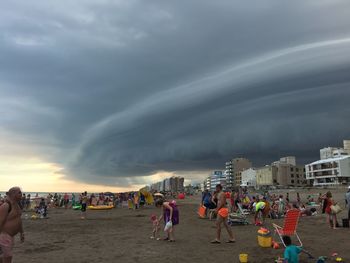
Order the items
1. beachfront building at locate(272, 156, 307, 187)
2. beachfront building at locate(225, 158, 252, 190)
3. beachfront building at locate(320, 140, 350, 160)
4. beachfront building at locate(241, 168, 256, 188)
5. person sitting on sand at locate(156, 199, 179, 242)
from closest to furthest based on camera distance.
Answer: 1. person sitting on sand at locate(156, 199, 179, 242)
2. beachfront building at locate(320, 140, 350, 160)
3. beachfront building at locate(272, 156, 307, 187)
4. beachfront building at locate(241, 168, 256, 188)
5. beachfront building at locate(225, 158, 252, 190)

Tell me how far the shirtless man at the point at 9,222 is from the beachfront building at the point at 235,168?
169 meters

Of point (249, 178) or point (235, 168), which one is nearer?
point (249, 178)

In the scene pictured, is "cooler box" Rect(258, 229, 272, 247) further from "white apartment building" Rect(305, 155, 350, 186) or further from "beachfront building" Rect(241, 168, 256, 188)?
→ "beachfront building" Rect(241, 168, 256, 188)

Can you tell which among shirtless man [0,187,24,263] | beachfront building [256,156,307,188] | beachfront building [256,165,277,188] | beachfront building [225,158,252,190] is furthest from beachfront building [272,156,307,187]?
shirtless man [0,187,24,263]

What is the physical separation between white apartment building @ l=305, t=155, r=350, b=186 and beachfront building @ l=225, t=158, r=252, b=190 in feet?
217

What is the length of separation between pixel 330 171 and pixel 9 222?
103 m

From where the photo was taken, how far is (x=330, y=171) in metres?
96.5

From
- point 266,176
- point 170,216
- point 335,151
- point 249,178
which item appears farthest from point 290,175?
point 170,216

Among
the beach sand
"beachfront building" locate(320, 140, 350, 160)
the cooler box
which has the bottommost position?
the beach sand

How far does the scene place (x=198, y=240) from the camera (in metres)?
11.2

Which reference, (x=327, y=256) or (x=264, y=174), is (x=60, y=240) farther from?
(x=264, y=174)

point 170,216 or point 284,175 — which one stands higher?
point 284,175

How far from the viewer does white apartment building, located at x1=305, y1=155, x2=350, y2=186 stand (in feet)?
301

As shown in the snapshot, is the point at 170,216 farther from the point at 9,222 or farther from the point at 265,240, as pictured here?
the point at 9,222
